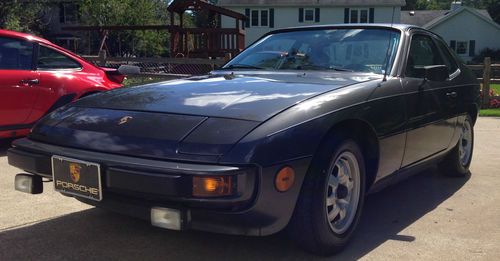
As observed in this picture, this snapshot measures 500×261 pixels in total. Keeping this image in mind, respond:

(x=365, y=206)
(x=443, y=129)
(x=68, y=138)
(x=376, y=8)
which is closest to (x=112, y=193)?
(x=68, y=138)

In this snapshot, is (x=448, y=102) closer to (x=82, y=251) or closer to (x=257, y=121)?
(x=257, y=121)

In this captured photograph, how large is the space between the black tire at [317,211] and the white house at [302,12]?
4055cm

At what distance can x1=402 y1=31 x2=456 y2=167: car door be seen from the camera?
3.99 metres

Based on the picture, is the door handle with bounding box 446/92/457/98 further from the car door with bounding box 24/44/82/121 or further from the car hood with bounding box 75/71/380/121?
the car door with bounding box 24/44/82/121

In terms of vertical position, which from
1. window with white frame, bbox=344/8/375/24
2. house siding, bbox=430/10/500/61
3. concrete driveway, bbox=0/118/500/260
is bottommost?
concrete driveway, bbox=0/118/500/260

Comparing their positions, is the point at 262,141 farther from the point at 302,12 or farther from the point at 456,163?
the point at 302,12

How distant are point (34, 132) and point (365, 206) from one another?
260 centimetres

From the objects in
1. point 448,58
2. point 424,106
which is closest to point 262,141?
point 424,106

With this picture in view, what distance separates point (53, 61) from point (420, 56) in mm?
4442

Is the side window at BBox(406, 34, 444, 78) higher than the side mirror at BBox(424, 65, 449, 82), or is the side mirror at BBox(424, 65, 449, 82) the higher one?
the side window at BBox(406, 34, 444, 78)

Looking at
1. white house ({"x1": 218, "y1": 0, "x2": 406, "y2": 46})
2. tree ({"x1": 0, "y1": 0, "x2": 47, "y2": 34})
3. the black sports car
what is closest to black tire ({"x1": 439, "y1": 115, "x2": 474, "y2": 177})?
the black sports car

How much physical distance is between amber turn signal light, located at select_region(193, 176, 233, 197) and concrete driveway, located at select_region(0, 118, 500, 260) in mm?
746

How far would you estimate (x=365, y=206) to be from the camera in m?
4.39

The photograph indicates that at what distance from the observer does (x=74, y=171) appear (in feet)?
9.75
